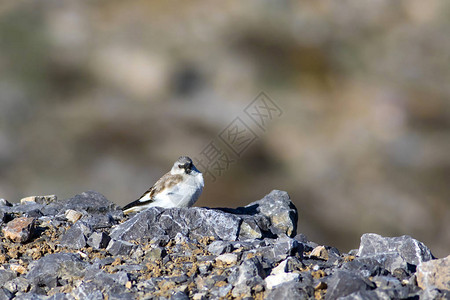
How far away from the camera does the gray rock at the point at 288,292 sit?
4953mm

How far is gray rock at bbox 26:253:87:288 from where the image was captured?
19.4 ft

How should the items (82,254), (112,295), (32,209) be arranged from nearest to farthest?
(112,295) < (82,254) < (32,209)

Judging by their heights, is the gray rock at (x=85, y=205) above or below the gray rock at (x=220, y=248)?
above

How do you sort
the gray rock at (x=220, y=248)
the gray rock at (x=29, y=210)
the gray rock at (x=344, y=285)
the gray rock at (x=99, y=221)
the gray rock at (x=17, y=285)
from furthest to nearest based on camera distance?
the gray rock at (x=29, y=210)
the gray rock at (x=99, y=221)
the gray rock at (x=220, y=248)
the gray rock at (x=17, y=285)
the gray rock at (x=344, y=285)

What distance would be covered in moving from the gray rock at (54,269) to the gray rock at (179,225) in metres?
0.73

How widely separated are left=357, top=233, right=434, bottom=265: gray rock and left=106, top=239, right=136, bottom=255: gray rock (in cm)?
235

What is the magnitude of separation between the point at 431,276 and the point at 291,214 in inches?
122

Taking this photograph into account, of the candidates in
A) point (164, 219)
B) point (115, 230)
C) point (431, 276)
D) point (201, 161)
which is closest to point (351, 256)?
point (431, 276)

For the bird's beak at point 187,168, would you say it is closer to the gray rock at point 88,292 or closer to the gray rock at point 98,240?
the gray rock at point 98,240

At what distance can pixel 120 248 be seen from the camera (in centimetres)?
639

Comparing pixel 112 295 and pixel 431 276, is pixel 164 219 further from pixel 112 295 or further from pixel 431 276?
pixel 431 276

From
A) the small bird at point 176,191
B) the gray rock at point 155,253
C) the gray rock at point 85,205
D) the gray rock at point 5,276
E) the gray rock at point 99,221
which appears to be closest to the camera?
the gray rock at point 5,276

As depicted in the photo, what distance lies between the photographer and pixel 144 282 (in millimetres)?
5480

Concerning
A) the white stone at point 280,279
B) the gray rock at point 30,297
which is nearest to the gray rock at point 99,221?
the gray rock at point 30,297
